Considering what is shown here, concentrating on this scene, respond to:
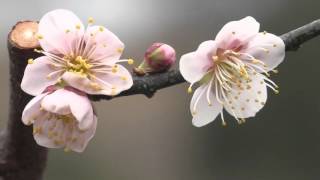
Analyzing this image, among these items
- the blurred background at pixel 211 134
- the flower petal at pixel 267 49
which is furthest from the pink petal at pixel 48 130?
the blurred background at pixel 211 134

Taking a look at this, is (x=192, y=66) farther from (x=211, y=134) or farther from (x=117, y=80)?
(x=211, y=134)

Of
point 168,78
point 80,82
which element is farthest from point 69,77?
point 168,78

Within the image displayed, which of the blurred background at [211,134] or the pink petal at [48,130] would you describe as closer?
the pink petal at [48,130]

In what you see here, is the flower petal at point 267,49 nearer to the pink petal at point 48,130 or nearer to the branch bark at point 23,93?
the branch bark at point 23,93

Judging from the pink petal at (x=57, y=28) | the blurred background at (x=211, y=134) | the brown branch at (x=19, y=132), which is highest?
the pink petal at (x=57, y=28)

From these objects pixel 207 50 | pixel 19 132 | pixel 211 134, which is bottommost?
pixel 211 134

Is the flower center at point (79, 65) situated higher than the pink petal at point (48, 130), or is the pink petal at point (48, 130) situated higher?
the flower center at point (79, 65)

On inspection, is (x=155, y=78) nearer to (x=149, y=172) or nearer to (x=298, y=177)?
(x=149, y=172)
